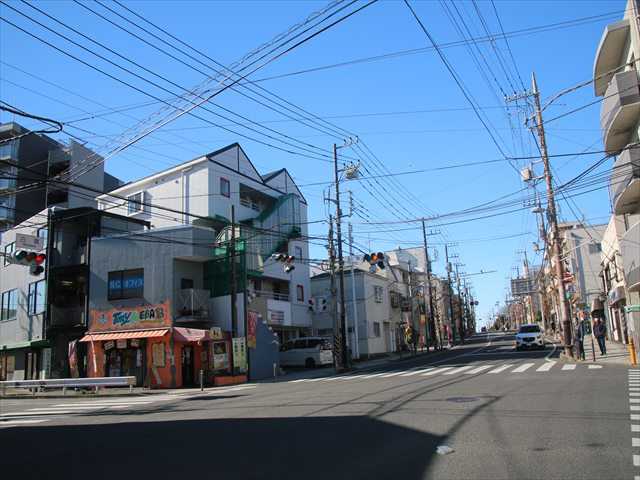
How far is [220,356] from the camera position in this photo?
88.8 feet

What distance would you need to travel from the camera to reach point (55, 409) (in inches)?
694

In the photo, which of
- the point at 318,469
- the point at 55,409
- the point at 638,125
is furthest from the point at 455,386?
the point at 638,125

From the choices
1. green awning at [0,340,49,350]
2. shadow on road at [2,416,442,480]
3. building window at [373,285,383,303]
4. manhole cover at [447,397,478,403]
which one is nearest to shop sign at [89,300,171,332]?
green awning at [0,340,49,350]

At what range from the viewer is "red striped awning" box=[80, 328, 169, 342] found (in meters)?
26.0

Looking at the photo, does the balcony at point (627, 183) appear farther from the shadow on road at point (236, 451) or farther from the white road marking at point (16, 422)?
the white road marking at point (16, 422)

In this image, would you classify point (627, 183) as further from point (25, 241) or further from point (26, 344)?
point (26, 344)

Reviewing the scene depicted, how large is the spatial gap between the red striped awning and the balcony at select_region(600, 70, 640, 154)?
2271 centimetres

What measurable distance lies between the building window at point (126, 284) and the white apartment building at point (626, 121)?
2441cm


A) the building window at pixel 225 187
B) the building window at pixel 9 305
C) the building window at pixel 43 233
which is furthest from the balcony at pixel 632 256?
the building window at pixel 9 305

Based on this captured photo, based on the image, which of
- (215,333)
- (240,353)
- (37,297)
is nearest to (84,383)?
(215,333)

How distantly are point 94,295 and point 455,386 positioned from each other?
22248 millimetres

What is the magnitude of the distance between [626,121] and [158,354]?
26.5m

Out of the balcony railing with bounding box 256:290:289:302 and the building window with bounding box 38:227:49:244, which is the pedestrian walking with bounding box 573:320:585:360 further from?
the building window with bounding box 38:227:49:244

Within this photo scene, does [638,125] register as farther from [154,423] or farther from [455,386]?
[154,423]
